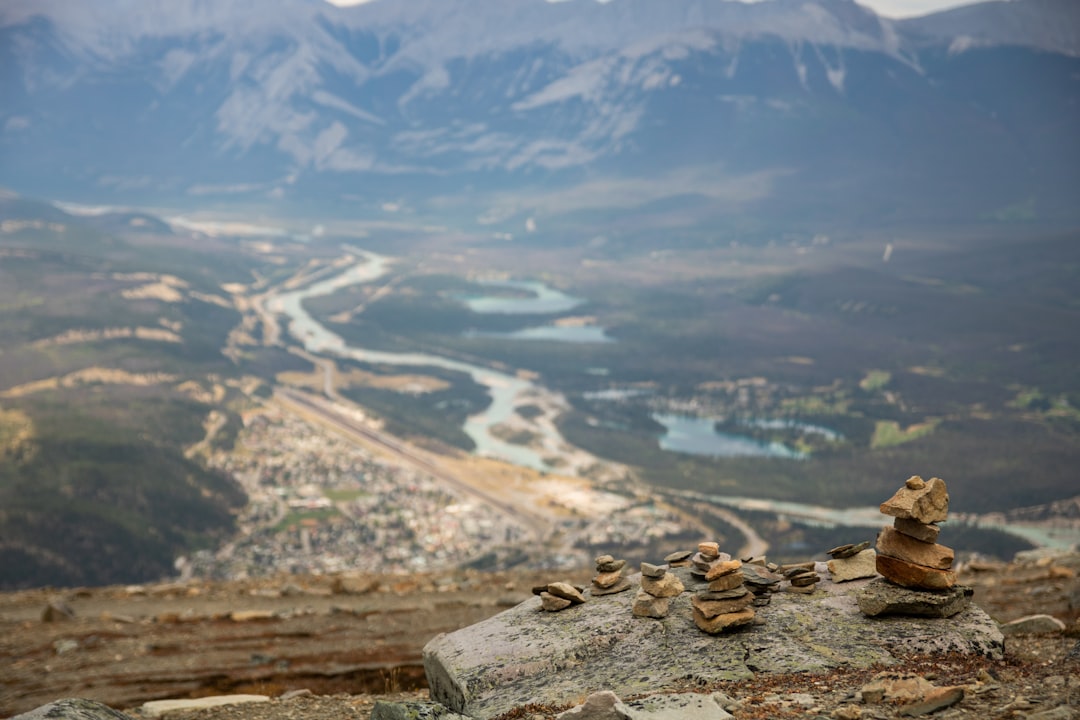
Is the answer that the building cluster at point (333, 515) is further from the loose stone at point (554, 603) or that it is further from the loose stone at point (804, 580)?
the loose stone at point (804, 580)

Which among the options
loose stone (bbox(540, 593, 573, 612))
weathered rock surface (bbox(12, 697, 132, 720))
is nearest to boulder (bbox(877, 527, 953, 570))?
loose stone (bbox(540, 593, 573, 612))

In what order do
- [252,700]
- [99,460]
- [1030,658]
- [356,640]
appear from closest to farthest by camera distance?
[1030,658], [252,700], [356,640], [99,460]

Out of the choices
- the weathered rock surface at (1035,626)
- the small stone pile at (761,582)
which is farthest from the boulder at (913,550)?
the weathered rock surface at (1035,626)

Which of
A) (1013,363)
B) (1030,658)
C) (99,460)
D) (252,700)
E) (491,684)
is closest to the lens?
(491,684)

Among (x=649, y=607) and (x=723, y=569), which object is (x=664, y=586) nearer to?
(x=649, y=607)

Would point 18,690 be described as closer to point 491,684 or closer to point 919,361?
point 491,684

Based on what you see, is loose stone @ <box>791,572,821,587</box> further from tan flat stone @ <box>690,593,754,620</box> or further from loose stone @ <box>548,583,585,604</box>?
loose stone @ <box>548,583,585,604</box>

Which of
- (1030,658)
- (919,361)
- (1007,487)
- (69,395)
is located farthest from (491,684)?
(919,361)
